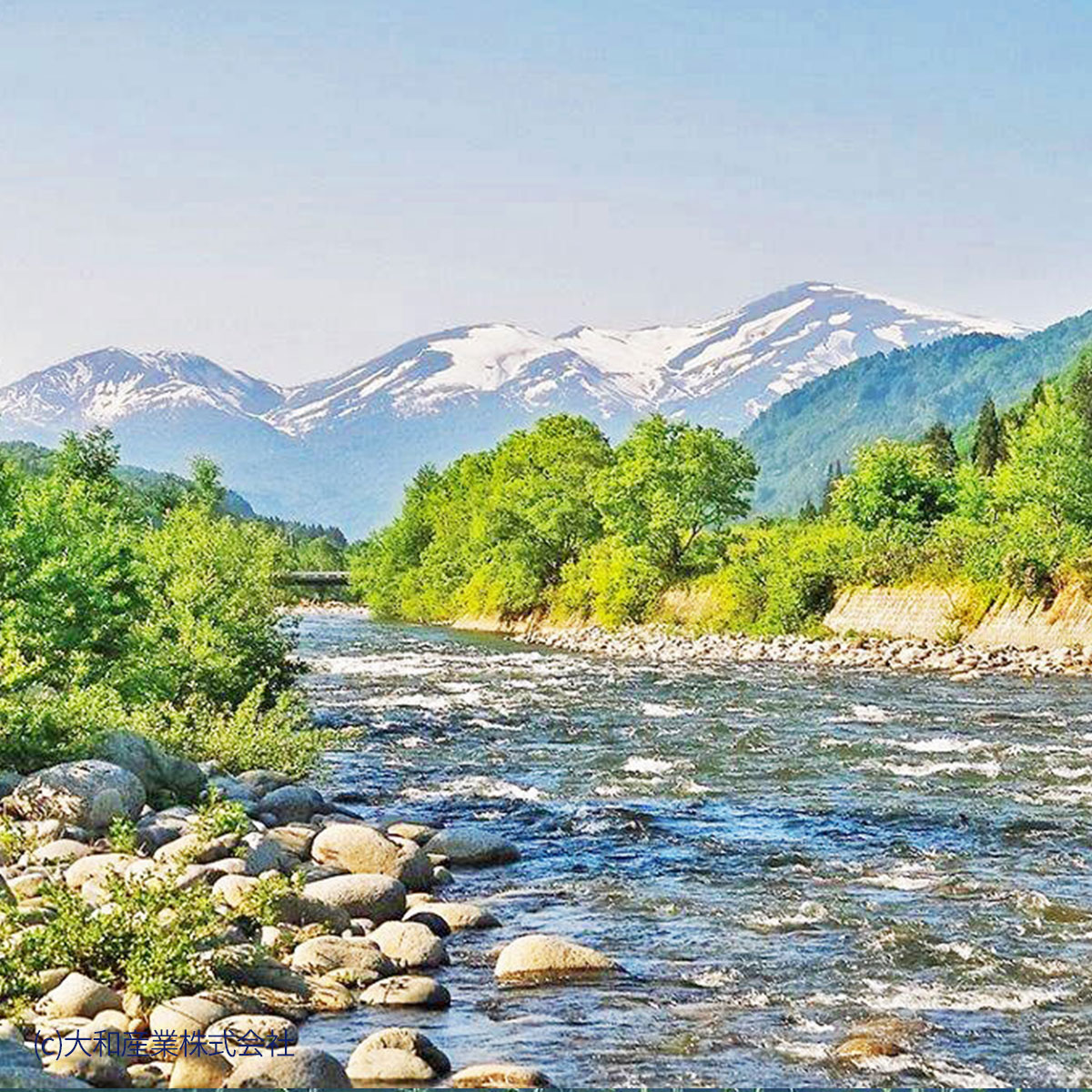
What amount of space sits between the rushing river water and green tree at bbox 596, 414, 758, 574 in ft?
130

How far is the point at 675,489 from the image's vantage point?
250ft

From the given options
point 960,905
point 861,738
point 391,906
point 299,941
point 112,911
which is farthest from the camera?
point 861,738

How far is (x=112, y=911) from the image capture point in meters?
11.1

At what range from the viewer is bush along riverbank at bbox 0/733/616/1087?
952cm

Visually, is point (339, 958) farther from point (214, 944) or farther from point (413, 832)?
point (413, 832)

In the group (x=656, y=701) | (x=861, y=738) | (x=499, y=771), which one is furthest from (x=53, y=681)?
(x=656, y=701)

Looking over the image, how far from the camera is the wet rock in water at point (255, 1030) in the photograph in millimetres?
9922

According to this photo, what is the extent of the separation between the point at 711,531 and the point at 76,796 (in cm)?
6217

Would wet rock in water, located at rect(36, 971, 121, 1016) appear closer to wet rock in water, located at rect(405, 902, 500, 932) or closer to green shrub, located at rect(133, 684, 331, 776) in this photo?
wet rock in water, located at rect(405, 902, 500, 932)

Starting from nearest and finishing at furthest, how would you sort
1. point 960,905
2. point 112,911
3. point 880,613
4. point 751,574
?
point 112,911, point 960,905, point 880,613, point 751,574

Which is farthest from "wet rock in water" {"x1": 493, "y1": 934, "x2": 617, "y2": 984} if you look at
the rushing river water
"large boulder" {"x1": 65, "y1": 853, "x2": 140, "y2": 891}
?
"large boulder" {"x1": 65, "y1": 853, "x2": 140, "y2": 891}

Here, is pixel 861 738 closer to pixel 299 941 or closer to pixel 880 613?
pixel 299 941

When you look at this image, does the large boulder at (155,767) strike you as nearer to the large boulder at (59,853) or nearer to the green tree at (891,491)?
the large boulder at (59,853)

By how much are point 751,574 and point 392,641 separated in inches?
629
